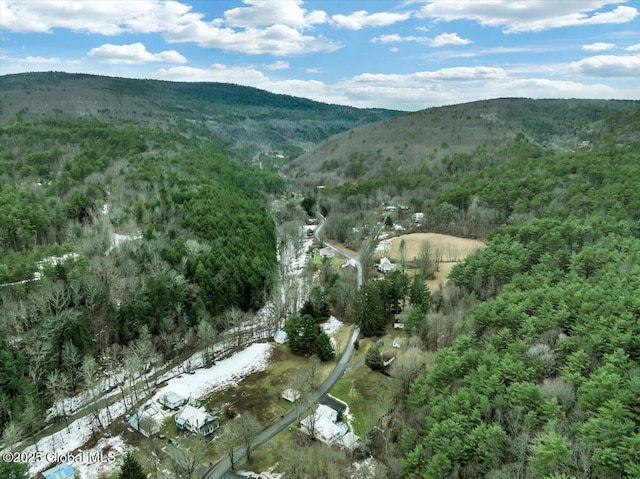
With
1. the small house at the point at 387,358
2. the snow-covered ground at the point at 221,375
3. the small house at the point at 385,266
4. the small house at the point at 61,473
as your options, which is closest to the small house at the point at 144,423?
the snow-covered ground at the point at 221,375

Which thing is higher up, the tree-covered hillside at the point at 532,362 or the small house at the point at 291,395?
the tree-covered hillside at the point at 532,362

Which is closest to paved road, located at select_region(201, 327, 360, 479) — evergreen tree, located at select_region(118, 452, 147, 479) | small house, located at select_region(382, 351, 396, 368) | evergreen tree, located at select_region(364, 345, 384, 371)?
evergreen tree, located at select_region(364, 345, 384, 371)

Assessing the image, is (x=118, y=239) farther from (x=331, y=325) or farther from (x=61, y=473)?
(x=61, y=473)

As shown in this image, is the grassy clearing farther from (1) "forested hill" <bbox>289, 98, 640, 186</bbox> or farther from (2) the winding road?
(1) "forested hill" <bbox>289, 98, 640, 186</bbox>

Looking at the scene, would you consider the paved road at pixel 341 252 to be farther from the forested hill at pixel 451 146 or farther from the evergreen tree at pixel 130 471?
the evergreen tree at pixel 130 471

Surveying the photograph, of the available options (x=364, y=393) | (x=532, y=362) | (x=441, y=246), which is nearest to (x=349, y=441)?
(x=364, y=393)

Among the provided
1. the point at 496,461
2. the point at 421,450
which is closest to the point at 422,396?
the point at 421,450
